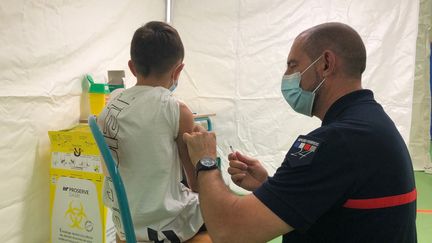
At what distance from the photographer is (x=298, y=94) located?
1.11 m

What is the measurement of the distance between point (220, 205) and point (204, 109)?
243cm

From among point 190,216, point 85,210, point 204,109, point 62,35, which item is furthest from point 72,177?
point 204,109

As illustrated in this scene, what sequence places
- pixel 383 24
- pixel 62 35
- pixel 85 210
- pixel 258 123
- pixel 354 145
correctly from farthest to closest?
1. pixel 258 123
2. pixel 383 24
3. pixel 62 35
4. pixel 85 210
5. pixel 354 145

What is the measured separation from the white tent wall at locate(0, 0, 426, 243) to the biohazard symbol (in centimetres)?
21

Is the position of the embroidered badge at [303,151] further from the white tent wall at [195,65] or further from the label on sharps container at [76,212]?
the white tent wall at [195,65]

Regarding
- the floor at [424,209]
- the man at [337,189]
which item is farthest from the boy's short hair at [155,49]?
the floor at [424,209]

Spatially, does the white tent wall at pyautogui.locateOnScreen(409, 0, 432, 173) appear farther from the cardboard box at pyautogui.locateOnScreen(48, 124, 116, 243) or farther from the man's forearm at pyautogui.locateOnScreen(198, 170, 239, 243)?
the man's forearm at pyautogui.locateOnScreen(198, 170, 239, 243)

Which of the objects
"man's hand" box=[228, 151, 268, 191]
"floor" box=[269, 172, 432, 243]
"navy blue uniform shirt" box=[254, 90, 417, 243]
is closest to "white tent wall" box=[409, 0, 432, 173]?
"floor" box=[269, 172, 432, 243]

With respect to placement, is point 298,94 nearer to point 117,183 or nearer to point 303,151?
point 303,151

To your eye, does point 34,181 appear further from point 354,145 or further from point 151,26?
point 354,145

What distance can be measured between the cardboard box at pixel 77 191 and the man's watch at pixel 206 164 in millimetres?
1042

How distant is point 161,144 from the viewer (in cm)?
104

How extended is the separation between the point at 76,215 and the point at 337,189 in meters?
1.62

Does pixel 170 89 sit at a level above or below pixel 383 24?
below
